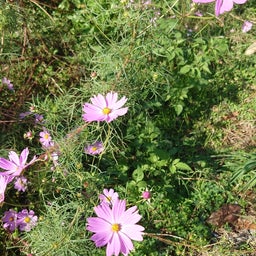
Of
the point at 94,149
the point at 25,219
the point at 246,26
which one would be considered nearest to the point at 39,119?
the point at 94,149

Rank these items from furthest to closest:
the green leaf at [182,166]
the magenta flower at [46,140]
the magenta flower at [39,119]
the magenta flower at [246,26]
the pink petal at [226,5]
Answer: the magenta flower at [246,26], the green leaf at [182,166], the magenta flower at [39,119], the magenta flower at [46,140], the pink petal at [226,5]

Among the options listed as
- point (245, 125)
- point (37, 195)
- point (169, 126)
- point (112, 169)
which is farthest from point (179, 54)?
point (37, 195)

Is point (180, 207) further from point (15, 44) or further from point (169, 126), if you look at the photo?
point (15, 44)

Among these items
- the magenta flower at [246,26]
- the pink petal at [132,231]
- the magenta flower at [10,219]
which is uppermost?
the magenta flower at [246,26]

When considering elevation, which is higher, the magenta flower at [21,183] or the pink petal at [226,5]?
the pink petal at [226,5]

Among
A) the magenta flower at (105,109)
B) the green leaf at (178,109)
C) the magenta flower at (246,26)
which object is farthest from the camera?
the magenta flower at (246,26)

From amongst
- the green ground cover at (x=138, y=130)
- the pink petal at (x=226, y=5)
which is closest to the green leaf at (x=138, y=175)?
the green ground cover at (x=138, y=130)

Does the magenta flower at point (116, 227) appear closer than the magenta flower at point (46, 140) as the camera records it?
Yes

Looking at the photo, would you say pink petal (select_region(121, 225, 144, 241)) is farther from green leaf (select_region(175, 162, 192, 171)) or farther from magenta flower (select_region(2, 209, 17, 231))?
green leaf (select_region(175, 162, 192, 171))

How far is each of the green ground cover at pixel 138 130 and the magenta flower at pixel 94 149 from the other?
28mm

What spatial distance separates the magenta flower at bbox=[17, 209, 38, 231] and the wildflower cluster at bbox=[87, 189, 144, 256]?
0.44 metres

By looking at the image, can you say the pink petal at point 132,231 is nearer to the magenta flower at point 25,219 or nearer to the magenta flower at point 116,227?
the magenta flower at point 116,227

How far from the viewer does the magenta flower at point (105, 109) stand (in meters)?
1.30

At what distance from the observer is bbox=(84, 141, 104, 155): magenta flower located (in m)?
1.54
